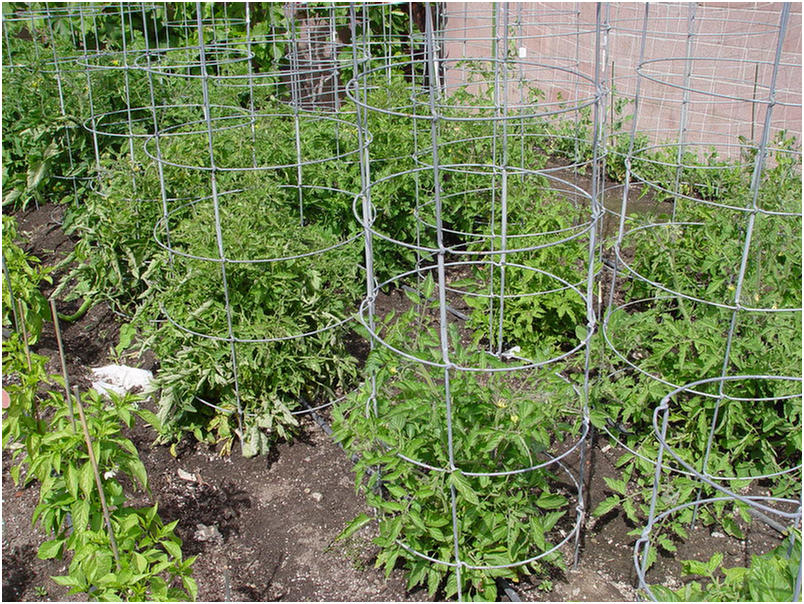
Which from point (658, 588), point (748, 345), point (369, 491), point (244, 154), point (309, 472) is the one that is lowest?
point (309, 472)

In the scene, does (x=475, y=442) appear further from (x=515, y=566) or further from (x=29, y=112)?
(x=29, y=112)

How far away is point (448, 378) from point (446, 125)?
4191 mm

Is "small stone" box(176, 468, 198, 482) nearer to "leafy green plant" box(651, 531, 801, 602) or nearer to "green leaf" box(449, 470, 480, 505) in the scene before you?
"green leaf" box(449, 470, 480, 505)

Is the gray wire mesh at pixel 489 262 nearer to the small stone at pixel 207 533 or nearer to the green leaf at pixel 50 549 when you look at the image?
the small stone at pixel 207 533

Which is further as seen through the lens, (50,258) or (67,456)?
(50,258)

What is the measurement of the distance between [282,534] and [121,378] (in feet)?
5.31

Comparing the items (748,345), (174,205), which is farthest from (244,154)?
(748,345)

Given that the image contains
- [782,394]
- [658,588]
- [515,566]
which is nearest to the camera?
[658,588]

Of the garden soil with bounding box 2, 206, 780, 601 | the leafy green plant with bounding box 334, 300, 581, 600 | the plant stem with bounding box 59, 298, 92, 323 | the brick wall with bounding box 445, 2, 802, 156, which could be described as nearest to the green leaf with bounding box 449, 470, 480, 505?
the leafy green plant with bounding box 334, 300, 581, 600

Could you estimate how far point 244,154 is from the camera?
4812 mm

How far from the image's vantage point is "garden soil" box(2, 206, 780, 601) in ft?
9.77

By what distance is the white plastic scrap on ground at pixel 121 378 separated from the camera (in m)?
4.28

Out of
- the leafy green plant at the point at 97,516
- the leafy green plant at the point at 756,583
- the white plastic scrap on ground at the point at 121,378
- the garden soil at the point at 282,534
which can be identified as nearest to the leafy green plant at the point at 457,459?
A: the garden soil at the point at 282,534

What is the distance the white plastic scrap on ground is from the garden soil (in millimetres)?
368
